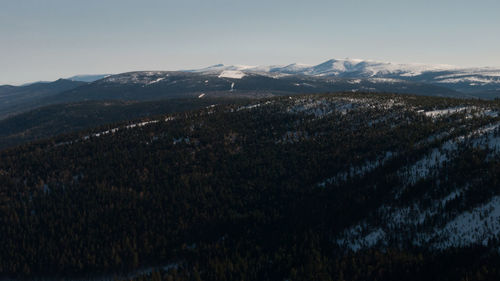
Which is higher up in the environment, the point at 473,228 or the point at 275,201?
the point at 473,228

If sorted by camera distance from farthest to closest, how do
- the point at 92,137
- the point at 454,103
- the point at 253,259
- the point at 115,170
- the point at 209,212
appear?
the point at 92,137 → the point at 454,103 → the point at 115,170 → the point at 209,212 → the point at 253,259

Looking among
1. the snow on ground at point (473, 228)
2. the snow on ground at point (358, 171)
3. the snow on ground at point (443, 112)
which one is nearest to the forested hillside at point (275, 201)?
the snow on ground at point (473, 228)

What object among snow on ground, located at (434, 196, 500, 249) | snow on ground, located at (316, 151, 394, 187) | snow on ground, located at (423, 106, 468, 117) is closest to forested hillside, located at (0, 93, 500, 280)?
snow on ground, located at (434, 196, 500, 249)

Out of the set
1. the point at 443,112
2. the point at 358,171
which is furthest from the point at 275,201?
the point at 443,112

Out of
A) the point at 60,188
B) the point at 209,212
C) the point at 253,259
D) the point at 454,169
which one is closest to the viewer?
the point at 253,259

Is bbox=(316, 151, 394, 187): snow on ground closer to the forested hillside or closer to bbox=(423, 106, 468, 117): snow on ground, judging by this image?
the forested hillside

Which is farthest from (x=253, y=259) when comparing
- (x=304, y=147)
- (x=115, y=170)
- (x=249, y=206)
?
(x=115, y=170)

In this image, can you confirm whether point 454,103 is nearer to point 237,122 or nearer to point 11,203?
point 237,122

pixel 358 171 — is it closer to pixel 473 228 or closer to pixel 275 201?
pixel 275 201
